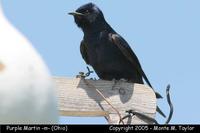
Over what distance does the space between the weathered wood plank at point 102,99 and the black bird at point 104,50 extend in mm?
2521

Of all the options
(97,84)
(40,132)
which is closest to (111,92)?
(97,84)

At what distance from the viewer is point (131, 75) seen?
20.6 ft

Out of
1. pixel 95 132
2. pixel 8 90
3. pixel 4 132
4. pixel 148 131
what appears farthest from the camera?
pixel 148 131

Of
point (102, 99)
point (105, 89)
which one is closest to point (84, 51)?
point (105, 89)

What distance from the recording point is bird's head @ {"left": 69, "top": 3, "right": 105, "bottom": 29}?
7.35m

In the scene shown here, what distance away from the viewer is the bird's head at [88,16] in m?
7.35

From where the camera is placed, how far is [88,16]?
750cm

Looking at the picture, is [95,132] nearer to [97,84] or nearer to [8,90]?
[8,90]

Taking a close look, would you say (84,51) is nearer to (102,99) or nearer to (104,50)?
(104,50)

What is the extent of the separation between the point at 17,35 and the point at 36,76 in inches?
4.1

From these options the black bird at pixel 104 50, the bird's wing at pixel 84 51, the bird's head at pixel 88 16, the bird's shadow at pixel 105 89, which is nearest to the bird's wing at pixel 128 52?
the black bird at pixel 104 50

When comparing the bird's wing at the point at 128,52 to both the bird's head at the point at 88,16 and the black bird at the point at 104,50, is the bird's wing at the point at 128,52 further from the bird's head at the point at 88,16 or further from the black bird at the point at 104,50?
the bird's head at the point at 88,16

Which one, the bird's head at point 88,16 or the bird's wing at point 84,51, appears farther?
the bird's head at point 88,16

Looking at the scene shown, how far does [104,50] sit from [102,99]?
3.45 meters
